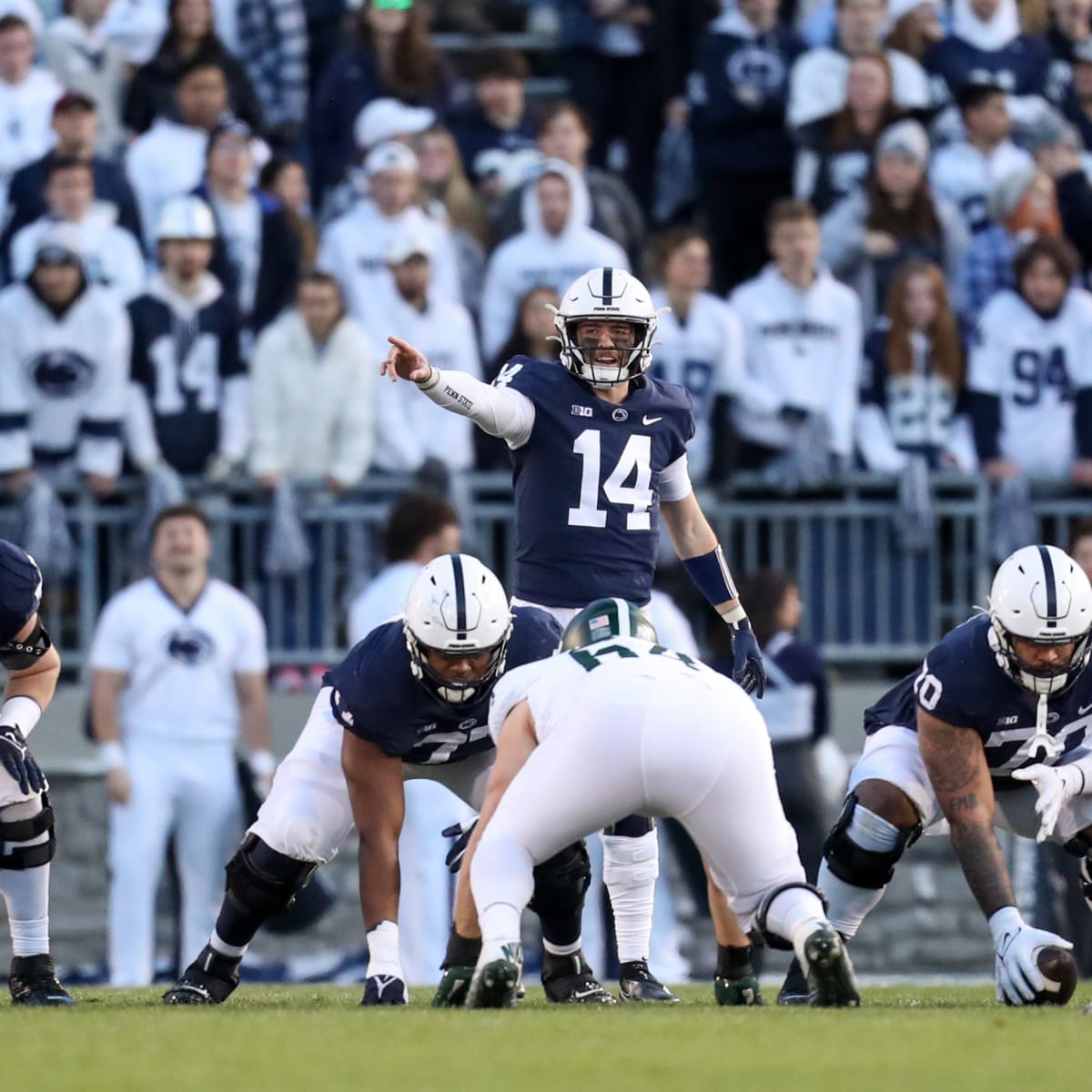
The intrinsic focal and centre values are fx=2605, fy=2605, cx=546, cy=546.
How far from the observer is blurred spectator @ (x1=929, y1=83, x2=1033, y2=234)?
14.4m

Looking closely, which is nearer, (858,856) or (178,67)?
(858,856)

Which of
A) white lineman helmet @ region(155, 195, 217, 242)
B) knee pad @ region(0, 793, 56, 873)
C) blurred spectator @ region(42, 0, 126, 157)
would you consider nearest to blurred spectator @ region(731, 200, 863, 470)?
white lineman helmet @ region(155, 195, 217, 242)

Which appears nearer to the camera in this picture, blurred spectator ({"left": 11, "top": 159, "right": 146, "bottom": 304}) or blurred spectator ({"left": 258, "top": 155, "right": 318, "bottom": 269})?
blurred spectator ({"left": 11, "top": 159, "right": 146, "bottom": 304})

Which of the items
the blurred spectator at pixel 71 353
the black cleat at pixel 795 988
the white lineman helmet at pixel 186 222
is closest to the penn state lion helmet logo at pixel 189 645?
the blurred spectator at pixel 71 353

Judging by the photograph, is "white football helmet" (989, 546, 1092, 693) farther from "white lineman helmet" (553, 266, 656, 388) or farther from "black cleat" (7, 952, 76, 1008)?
"black cleat" (7, 952, 76, 1008)

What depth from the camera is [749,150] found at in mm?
14680

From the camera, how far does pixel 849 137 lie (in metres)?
14.2

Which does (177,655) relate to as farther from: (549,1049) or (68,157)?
(549,1049)

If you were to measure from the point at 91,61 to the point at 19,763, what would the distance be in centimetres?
739

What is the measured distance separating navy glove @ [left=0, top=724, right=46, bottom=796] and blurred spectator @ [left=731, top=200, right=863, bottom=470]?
5624mm

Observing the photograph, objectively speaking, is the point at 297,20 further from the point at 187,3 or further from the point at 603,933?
the point at 603,933

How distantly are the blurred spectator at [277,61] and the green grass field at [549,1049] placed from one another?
311 inches

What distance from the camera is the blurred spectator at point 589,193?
13578mm

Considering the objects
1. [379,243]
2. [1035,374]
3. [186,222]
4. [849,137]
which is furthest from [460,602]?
[849,137]
